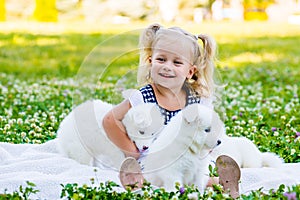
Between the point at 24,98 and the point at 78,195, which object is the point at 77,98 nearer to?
the point at 78,195

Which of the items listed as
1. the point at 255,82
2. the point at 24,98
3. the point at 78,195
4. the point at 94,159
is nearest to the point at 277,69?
the point at 255,82

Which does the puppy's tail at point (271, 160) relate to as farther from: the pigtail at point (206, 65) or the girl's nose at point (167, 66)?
the girl's nose at point (167, 66)

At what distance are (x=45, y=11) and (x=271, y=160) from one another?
17.4 metres

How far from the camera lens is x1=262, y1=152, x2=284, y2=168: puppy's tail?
4.23 meters

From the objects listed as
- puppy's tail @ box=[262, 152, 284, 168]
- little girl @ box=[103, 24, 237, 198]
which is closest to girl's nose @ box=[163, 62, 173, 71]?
little girl @ box=[103, 24, 237, 198]

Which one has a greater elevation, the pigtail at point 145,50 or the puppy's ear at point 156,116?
the pigtail at point 145,50

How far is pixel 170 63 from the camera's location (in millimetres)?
3721

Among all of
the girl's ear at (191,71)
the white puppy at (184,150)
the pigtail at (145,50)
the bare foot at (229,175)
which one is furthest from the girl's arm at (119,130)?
the bare foot at (229,175)

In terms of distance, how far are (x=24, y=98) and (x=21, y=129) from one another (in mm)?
1546

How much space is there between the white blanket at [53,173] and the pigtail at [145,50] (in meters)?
0.65

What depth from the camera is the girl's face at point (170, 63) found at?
3719 mm

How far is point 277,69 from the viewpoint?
9445 millimetres

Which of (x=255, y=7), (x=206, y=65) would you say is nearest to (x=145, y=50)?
(x=206, y=65)

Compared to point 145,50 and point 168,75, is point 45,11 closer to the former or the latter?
point 145,50
